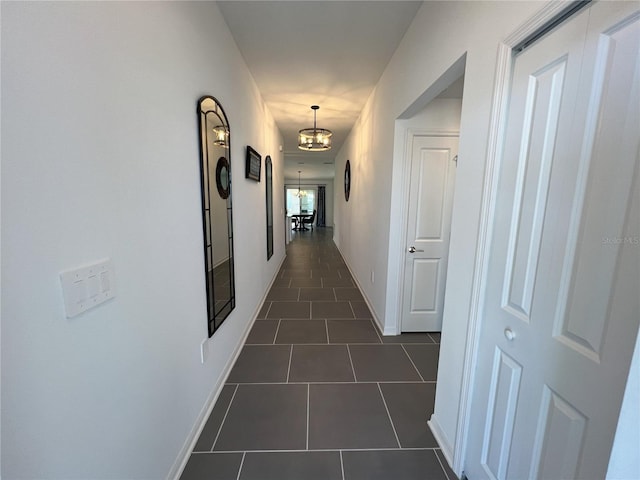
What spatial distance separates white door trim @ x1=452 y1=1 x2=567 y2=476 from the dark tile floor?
28cm

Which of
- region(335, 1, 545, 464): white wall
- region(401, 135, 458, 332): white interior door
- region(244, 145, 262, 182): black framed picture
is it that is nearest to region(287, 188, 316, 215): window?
region(244, 145, 262, 182): black framed picture

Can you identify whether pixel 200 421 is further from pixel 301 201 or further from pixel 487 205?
pixel 301 201

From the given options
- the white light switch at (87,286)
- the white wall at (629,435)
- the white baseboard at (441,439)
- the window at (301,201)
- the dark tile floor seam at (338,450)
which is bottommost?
the dark tile floor seam at (338,450)

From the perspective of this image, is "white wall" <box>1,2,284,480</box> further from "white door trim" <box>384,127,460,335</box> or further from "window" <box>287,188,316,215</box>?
"window" <box>287,188,316,215</box>

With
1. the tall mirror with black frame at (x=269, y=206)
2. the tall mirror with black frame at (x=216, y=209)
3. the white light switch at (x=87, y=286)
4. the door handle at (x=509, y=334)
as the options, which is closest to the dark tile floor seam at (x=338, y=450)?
the tall mirror with black frame at (x=216, y=209)

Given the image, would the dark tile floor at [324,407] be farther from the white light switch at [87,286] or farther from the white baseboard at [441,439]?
the white light switch at [87,286]

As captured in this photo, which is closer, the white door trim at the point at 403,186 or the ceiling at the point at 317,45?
the ceiling at the point at 317,45

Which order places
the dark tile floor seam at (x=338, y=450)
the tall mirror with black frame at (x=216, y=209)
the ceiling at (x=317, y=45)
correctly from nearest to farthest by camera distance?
the dark tile floor seam at (x=338, y=450), the tall mirror with black frame at (x=216, y=209), the ceiling at (x=317, y=45)

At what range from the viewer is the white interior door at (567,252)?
2.19ft

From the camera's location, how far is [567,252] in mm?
814

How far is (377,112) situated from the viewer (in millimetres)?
3020

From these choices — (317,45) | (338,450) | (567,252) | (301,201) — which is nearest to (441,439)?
(338,450)

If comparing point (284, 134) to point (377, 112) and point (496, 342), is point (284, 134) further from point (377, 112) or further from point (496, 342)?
point (496, 342)

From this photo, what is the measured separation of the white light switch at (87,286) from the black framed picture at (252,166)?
1.87m
